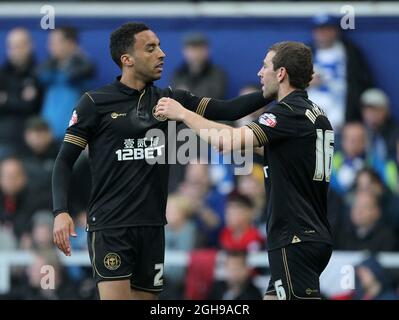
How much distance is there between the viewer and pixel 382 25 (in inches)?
551

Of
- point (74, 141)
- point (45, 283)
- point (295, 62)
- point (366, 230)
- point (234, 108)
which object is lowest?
point (45, 283)

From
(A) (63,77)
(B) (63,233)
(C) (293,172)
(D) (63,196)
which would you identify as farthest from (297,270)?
(A) (63,77)

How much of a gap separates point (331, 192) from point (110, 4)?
4.01 m

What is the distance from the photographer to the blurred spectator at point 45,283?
12.4 metres

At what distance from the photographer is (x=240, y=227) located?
41.4 ft

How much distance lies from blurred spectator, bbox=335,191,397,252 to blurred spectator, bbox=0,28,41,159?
400 centimetres

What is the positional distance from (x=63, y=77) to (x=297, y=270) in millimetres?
6466

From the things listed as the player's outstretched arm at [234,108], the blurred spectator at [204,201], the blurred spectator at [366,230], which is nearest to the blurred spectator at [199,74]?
the blurred spectator at [204,201]

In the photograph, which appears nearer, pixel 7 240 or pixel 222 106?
pixel 222 106

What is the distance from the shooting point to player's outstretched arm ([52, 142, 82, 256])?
26.9ft

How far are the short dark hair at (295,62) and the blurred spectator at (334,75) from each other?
4.69 meters

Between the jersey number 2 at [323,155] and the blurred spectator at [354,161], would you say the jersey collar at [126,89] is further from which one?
the blurred spectator at [354,161]

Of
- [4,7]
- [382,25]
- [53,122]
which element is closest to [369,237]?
[382,25]

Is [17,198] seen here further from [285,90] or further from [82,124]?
[285,90]
